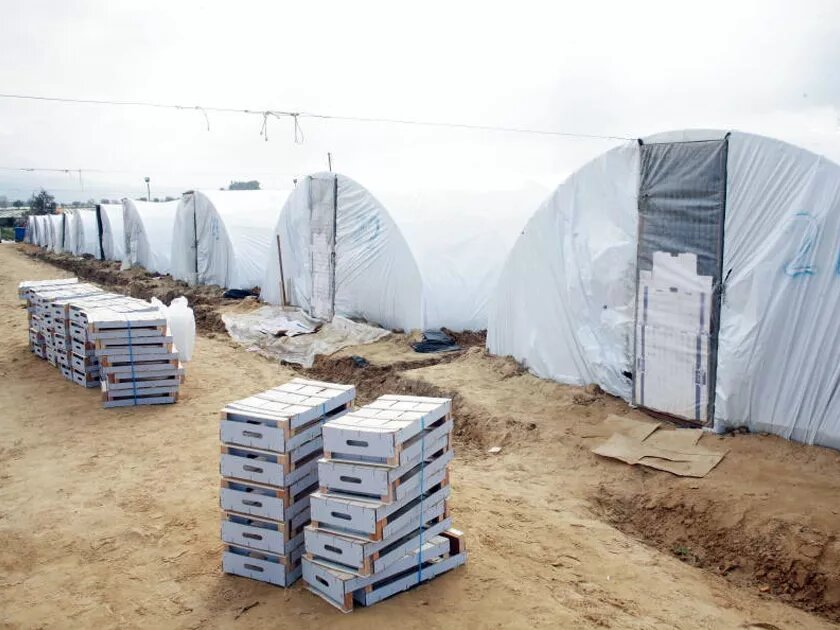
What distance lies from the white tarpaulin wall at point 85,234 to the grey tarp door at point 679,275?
39.6 metres

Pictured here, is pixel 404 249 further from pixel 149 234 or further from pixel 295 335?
pixel 149 234

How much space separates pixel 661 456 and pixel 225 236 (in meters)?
19.3

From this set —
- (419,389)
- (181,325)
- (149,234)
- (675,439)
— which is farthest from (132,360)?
(149,234)

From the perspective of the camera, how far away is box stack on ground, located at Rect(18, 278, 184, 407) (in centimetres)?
1143

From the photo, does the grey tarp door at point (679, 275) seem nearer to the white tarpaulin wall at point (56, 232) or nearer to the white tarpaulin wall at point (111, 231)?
the white tarpaulin wall at point (111, 231)

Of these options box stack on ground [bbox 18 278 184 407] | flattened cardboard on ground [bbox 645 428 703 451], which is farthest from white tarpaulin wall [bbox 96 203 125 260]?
flattened cardboard on ground [bbox 645 428 703 451]

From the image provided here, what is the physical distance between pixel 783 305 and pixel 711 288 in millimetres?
898

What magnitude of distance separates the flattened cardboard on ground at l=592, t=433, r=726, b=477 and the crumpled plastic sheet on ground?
771cm

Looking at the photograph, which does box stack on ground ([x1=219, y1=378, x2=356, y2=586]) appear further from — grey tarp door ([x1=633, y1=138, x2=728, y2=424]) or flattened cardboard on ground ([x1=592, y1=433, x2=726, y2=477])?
grey tarp door ([x1=633, y1=138, x2=728, y2=424])

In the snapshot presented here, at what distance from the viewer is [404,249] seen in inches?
607

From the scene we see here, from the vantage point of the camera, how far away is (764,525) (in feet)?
21.7

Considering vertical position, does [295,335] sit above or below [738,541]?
below

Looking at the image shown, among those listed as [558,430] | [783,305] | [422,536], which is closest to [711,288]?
[783,305]

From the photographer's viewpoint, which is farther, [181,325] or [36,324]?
[36,324]
